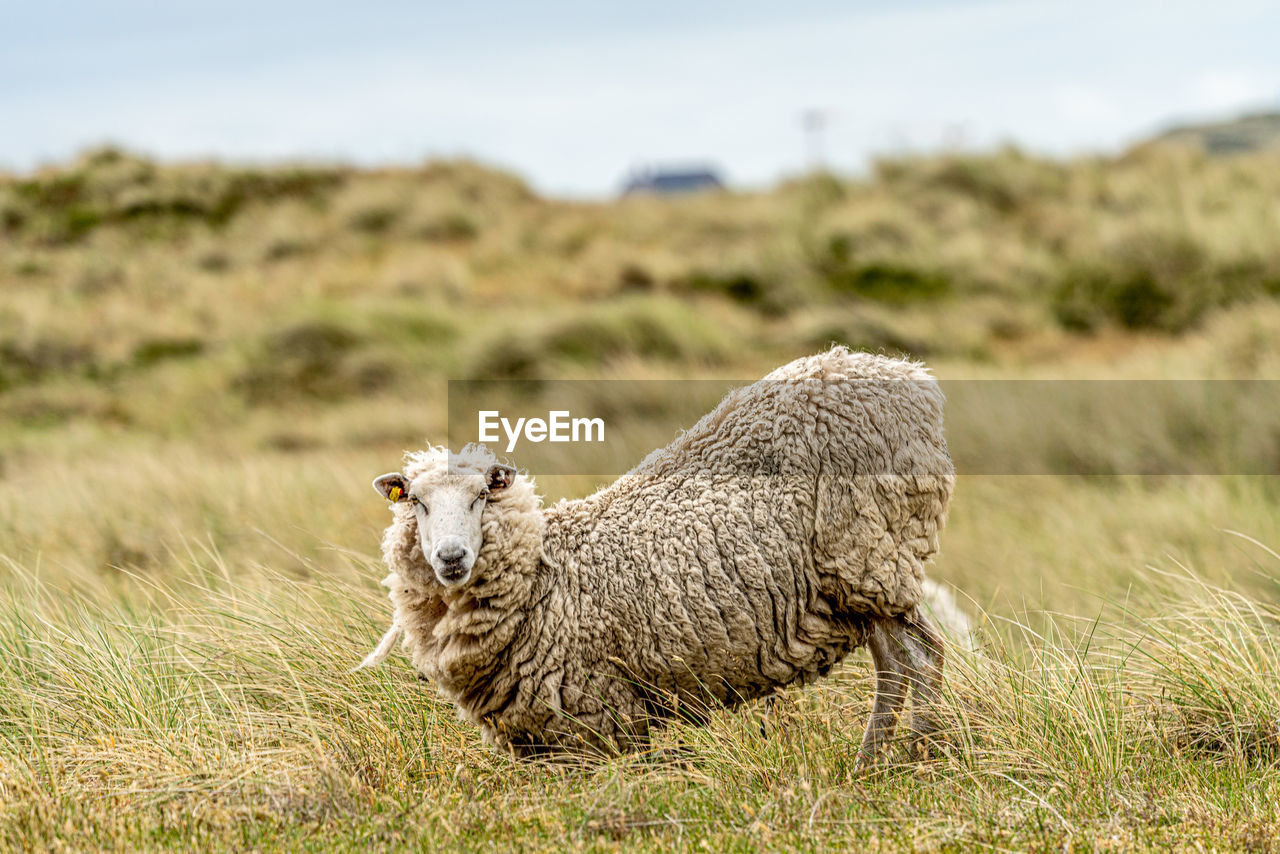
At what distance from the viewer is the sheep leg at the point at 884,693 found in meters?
3.74

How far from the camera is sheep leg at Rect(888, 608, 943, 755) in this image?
12.2 ft

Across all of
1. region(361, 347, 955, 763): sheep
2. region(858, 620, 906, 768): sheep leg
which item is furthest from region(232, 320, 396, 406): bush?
region(858, 620, 906, 768): sheep leg

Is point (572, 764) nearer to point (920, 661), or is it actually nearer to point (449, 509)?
point (449, 509)

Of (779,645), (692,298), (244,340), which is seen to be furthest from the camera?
(692,298)

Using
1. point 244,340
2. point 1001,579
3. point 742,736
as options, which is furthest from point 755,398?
point 244,340

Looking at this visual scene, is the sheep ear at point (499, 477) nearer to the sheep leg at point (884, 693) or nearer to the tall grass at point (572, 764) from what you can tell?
the tall grass at point (572, 764)

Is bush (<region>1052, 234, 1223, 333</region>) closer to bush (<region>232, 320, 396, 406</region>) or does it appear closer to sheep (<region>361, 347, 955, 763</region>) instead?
bush (<region>232, 320, 396, 406</region>)

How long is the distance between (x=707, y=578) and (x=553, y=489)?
6258 mm

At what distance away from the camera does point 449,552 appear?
10.8 feet

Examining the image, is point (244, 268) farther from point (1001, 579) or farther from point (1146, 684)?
point (1146, 684)

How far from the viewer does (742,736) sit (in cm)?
394

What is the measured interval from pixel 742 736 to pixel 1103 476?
24.5 feet

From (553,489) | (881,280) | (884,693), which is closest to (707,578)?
(884,693)

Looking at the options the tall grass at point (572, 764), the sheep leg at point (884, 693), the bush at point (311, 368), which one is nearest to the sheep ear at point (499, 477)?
the tall grass at point (572, 764)
